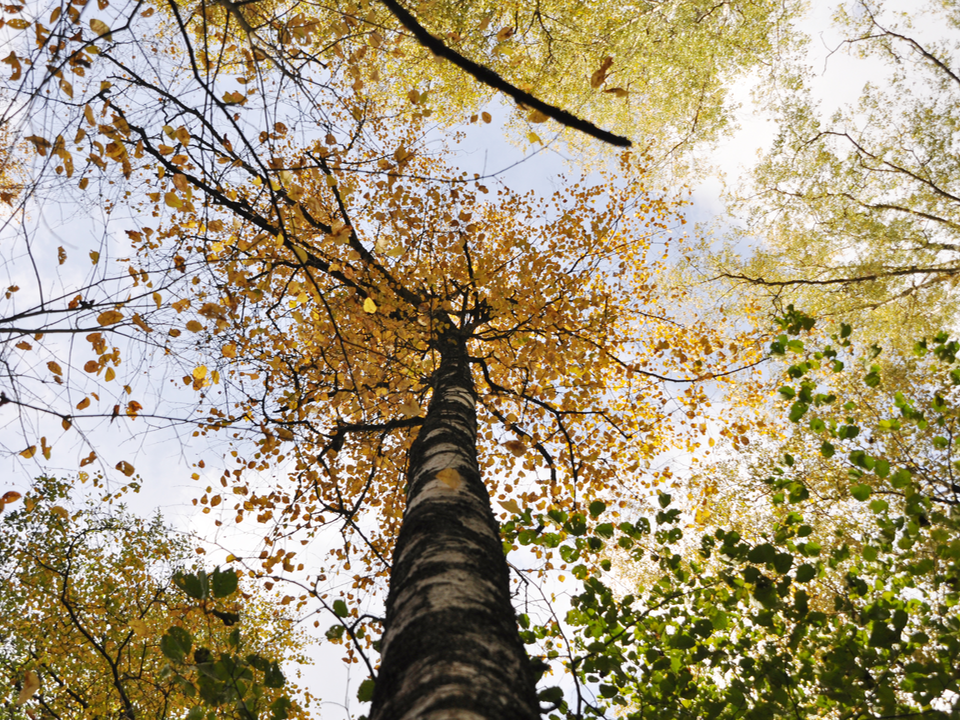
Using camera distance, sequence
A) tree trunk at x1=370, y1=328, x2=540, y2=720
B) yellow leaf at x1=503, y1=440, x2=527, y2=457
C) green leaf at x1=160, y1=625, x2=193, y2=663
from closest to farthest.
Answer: tree trunk at x1=370, y1=328, x2=540, y2=720 → green leaf at x1=160, y1=625, x2=193, y2=663 → yellow leaf at x1=503, y1=440, x2=527, y2=457

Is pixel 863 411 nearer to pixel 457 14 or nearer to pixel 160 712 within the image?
pixel 457 14

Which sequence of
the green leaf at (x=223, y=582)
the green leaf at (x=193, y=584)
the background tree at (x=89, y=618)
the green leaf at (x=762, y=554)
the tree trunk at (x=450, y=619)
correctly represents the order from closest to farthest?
the tree trunk at (x=450, y=619), the green leaf at (x=223, y=582), the green leaf at (x=193, y=584), the green leaf at (x=762, y=554), the background tree at (x=89, y=618)

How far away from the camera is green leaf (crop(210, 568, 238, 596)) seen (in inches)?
63.1

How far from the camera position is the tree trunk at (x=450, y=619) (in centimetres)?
122

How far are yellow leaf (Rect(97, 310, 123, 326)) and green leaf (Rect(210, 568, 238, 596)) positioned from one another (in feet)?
4.44

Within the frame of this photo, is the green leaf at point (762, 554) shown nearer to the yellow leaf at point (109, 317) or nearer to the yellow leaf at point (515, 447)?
the yellow leaf at point (515, 447)

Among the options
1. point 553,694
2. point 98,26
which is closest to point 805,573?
point 553,694

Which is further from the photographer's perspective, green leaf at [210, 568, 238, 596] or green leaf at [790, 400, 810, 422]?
green leaf at [790, 400, 810, 422]

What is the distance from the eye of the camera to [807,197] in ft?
29.2

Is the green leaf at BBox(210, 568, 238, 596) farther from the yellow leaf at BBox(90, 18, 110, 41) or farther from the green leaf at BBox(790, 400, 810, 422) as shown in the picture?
the green leaf at BBox(790, 400, 810, 422)

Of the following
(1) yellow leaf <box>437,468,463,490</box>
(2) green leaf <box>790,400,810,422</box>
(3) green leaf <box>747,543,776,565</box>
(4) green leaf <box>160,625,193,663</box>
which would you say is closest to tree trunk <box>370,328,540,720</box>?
(1) yellow leaf <box>437,468,463,490</box>

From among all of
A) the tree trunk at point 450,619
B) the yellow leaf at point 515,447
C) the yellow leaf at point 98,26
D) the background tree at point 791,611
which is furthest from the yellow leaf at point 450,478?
the yellow leaf at point 98,26

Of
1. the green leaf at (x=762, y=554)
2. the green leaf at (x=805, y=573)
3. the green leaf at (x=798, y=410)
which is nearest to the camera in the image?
the green leaf at (x=805, y=573)

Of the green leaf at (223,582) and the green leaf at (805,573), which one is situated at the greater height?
the green leaf at (805,573)
